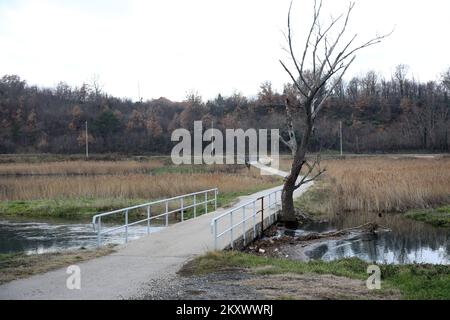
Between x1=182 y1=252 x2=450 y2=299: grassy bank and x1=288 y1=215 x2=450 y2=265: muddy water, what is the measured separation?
250cm

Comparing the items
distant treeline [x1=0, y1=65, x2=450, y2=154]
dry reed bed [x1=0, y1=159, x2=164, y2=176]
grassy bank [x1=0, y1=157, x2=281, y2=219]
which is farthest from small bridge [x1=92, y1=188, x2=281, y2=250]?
distant treeline [x1=0, y1=65, x2=450, y2=154]

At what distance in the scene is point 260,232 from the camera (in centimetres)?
1576

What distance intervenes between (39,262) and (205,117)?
70.1m

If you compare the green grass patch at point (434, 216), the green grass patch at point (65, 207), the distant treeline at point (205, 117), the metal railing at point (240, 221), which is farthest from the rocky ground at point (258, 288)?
the distant treeline at point (205, 117)

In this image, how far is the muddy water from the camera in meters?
13.7

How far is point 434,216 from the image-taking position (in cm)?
1977

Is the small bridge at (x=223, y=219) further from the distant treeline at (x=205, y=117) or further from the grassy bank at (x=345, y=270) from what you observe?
the distant treeline at (x=205, y=117)

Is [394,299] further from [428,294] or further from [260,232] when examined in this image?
[260,232]

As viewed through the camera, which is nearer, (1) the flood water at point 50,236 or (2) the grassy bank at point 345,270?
(2) the grassy bank at point 345,270

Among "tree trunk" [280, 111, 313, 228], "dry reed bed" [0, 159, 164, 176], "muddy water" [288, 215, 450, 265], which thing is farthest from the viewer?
"dry reed bed" [0, 159, 164, 176]

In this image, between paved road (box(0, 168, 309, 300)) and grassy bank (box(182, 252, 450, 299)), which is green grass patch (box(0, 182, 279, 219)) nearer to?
paved road (box(0, 168, 309, 300))

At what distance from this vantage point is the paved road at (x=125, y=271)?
770 centimetres

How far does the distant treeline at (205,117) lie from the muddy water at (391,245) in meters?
46.6

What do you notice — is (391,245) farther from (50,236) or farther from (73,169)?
(73,169)
